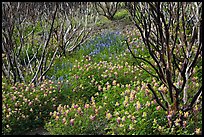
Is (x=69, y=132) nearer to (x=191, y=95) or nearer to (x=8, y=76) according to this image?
(x=191, y=95)

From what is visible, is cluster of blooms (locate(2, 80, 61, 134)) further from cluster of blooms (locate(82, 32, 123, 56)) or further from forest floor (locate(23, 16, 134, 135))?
forest floor (locate(23, 16, 134, 135))

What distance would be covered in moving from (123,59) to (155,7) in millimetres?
3180

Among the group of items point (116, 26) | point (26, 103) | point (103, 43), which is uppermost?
point (116, 26)

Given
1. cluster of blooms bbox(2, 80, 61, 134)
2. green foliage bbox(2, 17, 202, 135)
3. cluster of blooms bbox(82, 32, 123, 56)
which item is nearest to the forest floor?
cluster of blooms bbox(82, 32, 123, 56)

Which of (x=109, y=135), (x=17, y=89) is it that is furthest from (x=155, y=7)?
(x=17, y=89)

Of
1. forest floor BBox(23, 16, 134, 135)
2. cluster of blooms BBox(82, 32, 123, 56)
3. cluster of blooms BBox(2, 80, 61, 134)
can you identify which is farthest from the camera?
forest floor BBox(23, 16, 134, 135)

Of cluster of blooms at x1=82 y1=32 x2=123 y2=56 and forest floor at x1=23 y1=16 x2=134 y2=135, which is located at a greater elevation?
forest floor at x1=23 y1=16 x2=134 y2=135

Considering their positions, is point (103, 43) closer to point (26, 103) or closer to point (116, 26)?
point (116, 26)

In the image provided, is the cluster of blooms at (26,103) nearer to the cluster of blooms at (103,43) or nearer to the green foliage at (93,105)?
the green foliage at (93,105)

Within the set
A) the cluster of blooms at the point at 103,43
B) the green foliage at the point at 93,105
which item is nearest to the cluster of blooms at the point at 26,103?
the green foliage at the point at 93,105

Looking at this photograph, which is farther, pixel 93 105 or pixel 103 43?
pixel 103 43

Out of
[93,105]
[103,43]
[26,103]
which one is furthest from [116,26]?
[93,105]

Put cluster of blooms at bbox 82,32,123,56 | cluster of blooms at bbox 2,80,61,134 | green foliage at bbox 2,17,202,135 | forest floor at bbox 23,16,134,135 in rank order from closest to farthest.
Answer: green foliage at bbox 2,17,202,135 < cluster of blooms at bbox 2,80,61,134 < cluster of blooms at bbox 82,32,123,56 < forest floor at bbox 23,16,134,135

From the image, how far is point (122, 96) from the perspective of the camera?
15.2 ft
